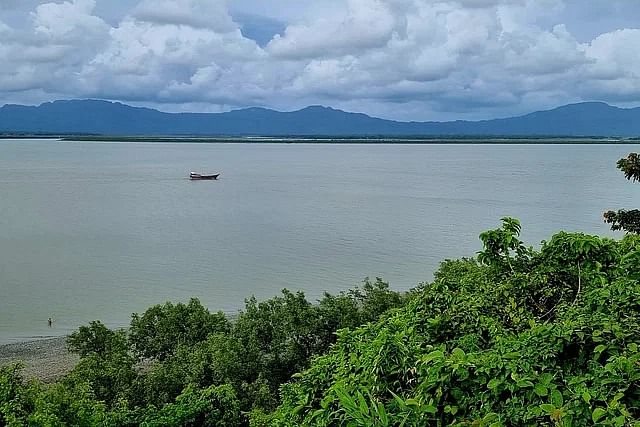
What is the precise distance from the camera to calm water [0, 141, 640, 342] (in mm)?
24703

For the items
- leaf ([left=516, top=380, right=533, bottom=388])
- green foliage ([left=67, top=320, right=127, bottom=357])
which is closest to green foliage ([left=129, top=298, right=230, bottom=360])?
green foliage ([left=67, top=320, right=127, bottom=357])

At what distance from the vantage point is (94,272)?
2748 centimetres

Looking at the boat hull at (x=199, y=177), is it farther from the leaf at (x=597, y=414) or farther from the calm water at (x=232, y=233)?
the leaf at (x=597, y=414)

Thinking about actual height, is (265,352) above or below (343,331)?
below

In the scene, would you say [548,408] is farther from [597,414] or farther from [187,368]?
[187,368]

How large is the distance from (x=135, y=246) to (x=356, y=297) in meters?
19.9

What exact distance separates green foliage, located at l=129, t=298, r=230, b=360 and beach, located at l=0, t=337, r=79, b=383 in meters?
3.67

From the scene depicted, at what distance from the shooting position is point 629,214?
46.1 ft

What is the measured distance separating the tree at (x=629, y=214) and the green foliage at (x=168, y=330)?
9.00 m

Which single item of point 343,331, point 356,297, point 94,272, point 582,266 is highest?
point 582,266

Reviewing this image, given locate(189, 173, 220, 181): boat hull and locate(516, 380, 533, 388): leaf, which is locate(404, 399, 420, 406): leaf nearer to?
locate(516, 380, 533, 388): leaf

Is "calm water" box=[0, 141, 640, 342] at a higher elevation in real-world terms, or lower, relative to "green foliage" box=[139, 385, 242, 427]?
lower

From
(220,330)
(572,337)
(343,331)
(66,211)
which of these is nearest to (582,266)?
(572,337)

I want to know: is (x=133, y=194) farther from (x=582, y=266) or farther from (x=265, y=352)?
(x=582, y=266)
